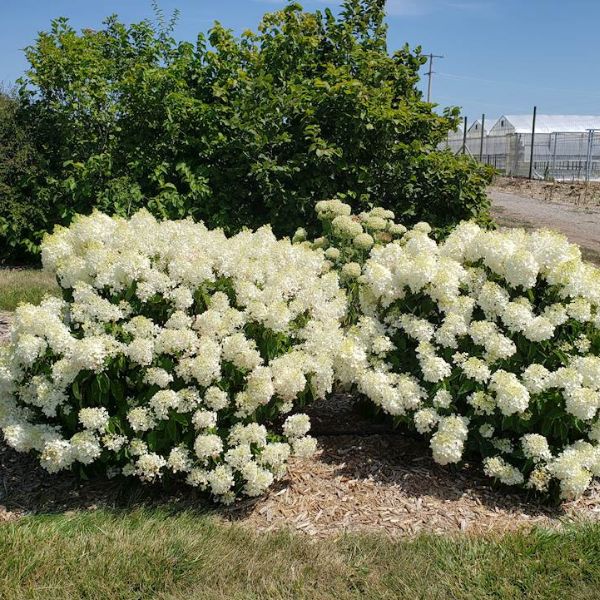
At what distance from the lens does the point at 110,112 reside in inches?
298

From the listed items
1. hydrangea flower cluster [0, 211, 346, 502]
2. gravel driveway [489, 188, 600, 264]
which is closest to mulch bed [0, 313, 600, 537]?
hydrangea flower cluster [0, 211, 346, 502]

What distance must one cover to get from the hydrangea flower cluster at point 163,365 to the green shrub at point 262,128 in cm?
324

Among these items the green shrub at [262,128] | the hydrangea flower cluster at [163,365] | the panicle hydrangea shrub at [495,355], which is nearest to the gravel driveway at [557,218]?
the green shrub at [262,128]

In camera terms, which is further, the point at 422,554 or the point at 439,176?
the point at 439,176

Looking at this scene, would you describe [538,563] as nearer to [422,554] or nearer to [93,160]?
[422,554]

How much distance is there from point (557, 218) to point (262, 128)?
446 inches

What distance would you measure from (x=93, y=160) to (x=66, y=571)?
18.2ft

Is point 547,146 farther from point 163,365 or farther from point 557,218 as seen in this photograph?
point 163,365

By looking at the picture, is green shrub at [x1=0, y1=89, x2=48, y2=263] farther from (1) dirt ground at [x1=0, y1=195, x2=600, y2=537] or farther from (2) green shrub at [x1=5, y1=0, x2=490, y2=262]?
(1) dirt ground at [x1=0, y1=195, x2=600, y2=537]

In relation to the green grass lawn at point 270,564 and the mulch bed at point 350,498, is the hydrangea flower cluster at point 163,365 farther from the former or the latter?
the green grass lawn at point 270,564

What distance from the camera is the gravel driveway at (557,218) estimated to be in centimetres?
1198

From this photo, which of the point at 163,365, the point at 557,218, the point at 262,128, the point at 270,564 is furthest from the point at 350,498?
the point at 557,218

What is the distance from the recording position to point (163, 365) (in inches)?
124

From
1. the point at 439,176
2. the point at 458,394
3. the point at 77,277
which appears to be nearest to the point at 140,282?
the point at 77,277
